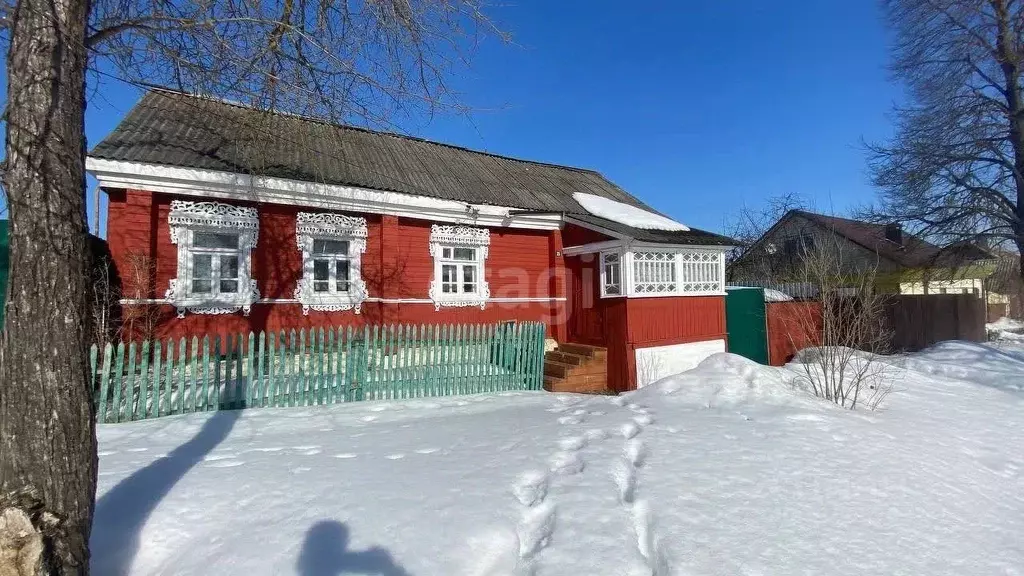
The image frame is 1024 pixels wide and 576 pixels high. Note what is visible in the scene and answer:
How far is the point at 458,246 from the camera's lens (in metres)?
10.4

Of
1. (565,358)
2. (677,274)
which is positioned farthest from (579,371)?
(677,274)

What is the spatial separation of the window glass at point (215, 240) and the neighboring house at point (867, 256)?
14543 mm

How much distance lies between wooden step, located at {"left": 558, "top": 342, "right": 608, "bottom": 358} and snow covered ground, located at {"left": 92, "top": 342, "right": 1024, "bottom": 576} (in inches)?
93.9

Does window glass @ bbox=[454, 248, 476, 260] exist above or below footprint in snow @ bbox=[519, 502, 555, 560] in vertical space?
above

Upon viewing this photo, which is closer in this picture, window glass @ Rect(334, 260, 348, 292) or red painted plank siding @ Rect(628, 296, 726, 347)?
red painted plank siding @ Rect(628, 296, 726, 347)

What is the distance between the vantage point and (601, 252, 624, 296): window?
865 cm

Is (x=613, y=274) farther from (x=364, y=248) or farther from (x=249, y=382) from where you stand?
(x=249, y=382)

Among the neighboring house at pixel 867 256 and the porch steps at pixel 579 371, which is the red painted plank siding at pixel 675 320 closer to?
the porch steps at pixel 579 371

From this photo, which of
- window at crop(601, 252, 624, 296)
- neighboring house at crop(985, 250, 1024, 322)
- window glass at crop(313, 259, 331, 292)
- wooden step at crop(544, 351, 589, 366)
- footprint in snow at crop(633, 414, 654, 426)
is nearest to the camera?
footprint in snow at crop(633, 414, 654, 426)

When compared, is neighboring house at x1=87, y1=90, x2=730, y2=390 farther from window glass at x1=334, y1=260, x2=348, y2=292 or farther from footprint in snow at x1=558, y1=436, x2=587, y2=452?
footprint in snow at x1=558, y1=436, x2=587, y2=452

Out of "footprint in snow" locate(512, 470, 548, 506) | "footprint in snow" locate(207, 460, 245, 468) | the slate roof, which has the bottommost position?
"footprint in snow" locate(512, 470, 548, 506)

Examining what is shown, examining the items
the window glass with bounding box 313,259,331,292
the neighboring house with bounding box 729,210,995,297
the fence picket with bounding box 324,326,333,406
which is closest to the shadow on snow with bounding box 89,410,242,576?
the fence picket with bounding box 324,326,333,406

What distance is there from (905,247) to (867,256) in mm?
5515

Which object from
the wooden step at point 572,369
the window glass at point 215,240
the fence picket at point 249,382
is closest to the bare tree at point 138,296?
Result: the window glass at point 215,240
